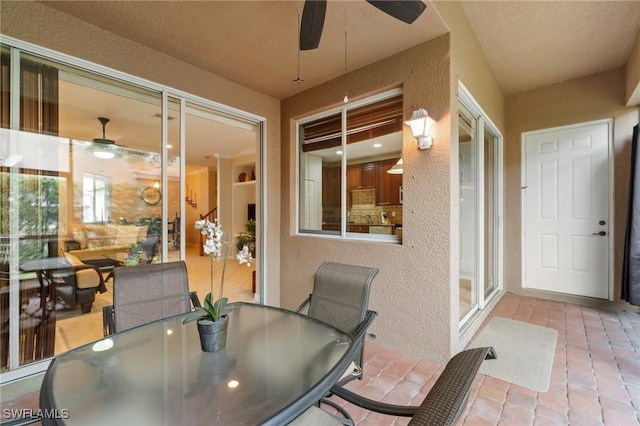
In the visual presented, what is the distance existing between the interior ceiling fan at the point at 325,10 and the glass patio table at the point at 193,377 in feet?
5.89

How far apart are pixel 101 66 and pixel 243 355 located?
102 inches

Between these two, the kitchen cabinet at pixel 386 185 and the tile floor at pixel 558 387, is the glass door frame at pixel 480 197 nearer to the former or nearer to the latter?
the tile floor at pixel 558 387

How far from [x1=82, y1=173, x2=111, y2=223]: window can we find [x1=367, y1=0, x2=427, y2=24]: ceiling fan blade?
119 inches

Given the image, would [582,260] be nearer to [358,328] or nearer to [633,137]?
[633,137]

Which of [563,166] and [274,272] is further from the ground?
[563,166]

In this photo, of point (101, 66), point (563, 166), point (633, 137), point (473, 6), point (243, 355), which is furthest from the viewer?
point (563, 166)

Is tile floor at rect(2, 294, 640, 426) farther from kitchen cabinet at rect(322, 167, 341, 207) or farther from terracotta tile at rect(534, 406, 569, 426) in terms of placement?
kitchen cabinet at rect(322, 167, 341, 207)

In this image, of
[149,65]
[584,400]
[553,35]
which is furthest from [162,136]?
[553,35]

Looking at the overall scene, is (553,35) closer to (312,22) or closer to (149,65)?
(312,22)

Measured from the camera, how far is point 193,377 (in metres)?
1.12

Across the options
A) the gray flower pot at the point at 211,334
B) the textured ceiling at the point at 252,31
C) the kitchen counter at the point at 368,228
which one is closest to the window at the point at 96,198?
the textured ceiling at the point at 252,31

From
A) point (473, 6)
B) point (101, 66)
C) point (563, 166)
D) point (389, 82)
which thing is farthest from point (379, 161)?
point (563, 166)

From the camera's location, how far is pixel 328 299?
187 centimetres

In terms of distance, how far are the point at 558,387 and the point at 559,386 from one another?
19 mm
